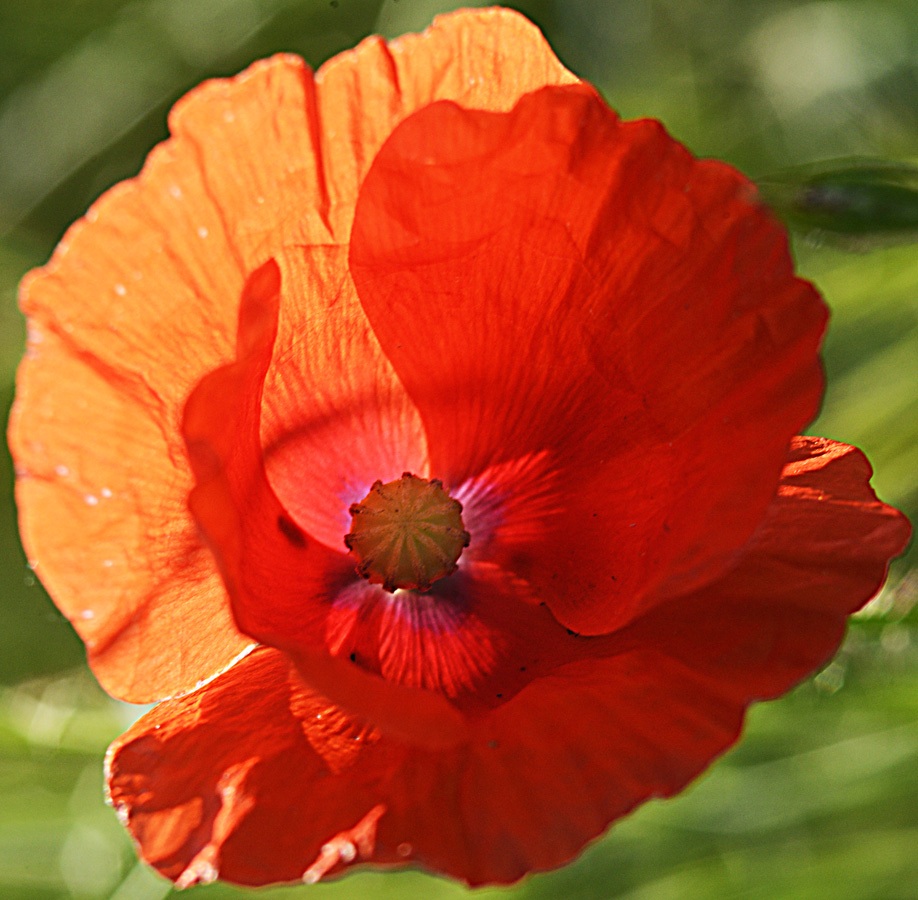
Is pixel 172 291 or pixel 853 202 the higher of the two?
pixel 172 291

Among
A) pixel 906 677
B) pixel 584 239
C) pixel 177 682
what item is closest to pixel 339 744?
pixel 177 682

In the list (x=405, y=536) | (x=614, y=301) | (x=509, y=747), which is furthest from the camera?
(x=405, y=536)

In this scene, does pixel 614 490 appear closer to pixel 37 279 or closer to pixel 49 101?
pixel 37 279

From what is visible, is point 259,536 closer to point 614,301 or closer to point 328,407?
point 328,407

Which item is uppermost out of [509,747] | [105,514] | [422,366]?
[105,514]

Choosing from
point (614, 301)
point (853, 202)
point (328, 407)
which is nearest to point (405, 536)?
point (328, 407)

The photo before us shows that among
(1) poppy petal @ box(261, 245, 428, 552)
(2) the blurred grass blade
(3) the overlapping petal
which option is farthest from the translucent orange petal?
(2) the blurred grass blade
